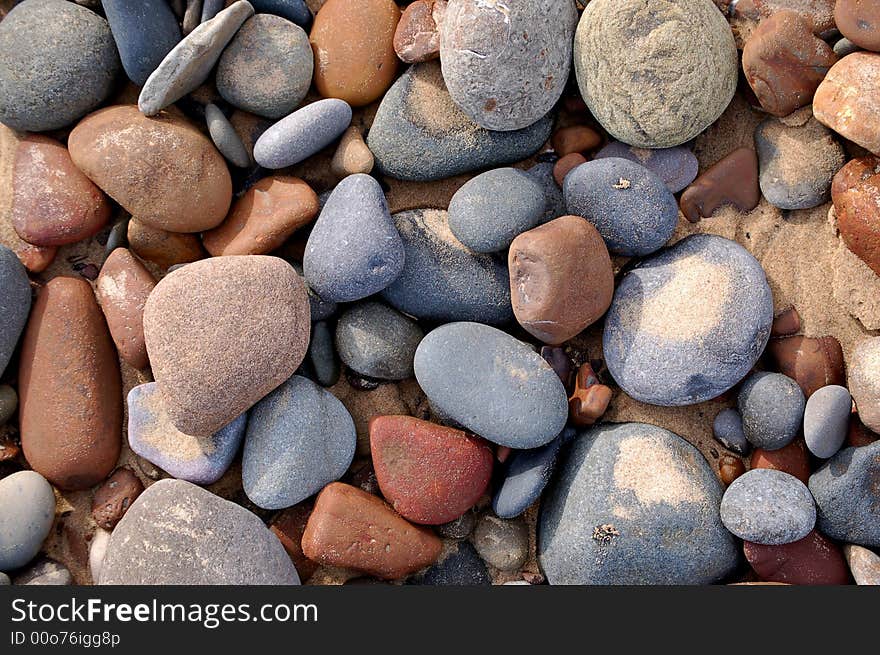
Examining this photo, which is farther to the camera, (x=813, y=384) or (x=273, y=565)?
(x=813, y=384)

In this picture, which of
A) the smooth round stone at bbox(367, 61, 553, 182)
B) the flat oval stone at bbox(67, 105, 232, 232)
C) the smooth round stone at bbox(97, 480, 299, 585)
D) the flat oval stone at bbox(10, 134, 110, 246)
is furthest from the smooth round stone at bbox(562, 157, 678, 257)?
the flat oval stone at bbox(10, 134, 110, 246)

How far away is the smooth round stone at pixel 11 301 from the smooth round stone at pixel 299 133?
32.4 inches

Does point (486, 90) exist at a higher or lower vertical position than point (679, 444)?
higher

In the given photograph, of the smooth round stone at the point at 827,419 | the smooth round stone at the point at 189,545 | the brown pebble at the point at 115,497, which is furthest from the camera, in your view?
the brown pebble at the point at 115,497

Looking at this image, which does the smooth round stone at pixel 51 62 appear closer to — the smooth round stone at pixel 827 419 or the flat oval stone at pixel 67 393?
the flat oval stone at pixel 67 393

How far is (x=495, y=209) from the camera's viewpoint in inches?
86.7

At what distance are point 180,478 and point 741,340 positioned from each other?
5.87 ft

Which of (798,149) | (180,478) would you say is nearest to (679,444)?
(798,149)

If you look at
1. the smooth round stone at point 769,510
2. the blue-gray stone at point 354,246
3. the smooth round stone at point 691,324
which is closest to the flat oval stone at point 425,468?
the blue-gray stone at point 354,246

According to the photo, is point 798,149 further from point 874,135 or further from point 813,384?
point 813,384

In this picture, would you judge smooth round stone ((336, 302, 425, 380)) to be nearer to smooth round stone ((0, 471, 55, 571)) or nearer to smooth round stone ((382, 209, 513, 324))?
smooth round stone ((382, 209, 513, 324))

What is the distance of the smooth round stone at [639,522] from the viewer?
219cm

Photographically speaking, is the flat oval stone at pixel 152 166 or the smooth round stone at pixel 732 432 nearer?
the flat oval stone at pixel 152 166

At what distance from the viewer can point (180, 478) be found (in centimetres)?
225
